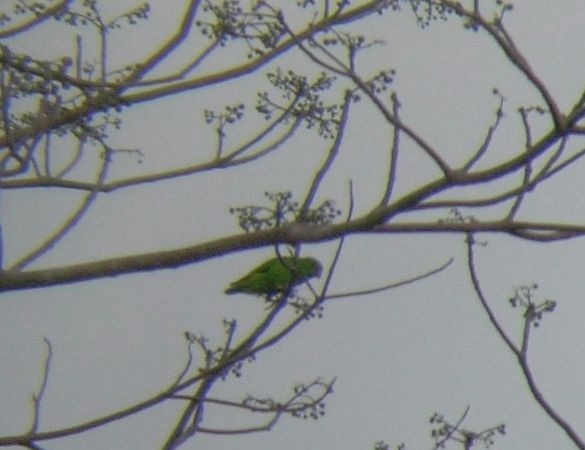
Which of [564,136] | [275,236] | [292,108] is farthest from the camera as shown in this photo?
[292,108]

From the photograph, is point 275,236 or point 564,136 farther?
point 275,236

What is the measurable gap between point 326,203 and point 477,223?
0.21m

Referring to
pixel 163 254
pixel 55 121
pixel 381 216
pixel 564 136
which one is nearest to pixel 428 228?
pixel 381 216

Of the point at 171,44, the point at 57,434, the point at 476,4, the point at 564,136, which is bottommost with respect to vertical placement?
the point at 57,434

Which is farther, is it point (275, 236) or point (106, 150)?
point (106, 150)

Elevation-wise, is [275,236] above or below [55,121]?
below

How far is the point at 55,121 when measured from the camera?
163cm

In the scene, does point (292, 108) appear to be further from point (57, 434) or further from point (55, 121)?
point (57, 434)

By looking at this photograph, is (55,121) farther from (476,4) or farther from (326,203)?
(476,4)

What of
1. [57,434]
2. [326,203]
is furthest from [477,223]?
[57,434]

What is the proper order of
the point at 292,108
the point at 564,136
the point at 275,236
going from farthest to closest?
the point at 292,108 → the point at 275,236 → the point at 564,136

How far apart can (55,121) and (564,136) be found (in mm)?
740

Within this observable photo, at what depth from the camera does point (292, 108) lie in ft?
5.28

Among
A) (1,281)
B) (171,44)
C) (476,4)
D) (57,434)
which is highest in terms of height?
(171,44)
